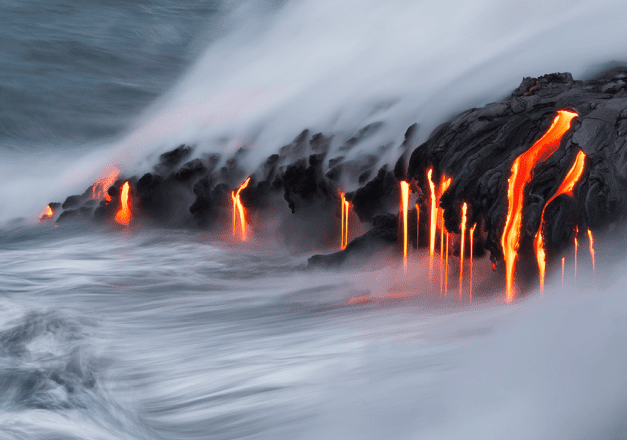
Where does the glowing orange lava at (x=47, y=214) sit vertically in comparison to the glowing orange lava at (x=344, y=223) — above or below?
above

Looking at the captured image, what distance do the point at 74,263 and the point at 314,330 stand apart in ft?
9.93

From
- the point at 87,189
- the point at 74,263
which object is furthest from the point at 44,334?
the point at 87,189

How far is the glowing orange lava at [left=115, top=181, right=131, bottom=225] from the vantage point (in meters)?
6.65

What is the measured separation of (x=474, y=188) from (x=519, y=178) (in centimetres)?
27

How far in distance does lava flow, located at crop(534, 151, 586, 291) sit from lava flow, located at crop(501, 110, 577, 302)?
0.13 metres

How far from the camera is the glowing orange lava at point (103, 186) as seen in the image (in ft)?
23.4

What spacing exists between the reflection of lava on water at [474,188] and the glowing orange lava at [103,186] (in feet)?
7.44

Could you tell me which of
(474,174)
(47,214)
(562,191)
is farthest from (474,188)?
(47,214)

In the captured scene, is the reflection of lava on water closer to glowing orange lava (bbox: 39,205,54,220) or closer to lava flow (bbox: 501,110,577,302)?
lava flow (bbox: 501,110,577,302)

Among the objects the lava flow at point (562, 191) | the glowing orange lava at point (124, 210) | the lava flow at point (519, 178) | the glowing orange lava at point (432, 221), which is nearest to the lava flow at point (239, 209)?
the glowing orange lava at point (124, 210)

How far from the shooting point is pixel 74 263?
5496 mm

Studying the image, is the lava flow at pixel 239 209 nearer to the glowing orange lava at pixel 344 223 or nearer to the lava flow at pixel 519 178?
the glowing orange lava at pixel 344 223

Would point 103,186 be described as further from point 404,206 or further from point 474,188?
point 474,188

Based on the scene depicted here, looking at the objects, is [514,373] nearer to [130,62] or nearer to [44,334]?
[44,334]
